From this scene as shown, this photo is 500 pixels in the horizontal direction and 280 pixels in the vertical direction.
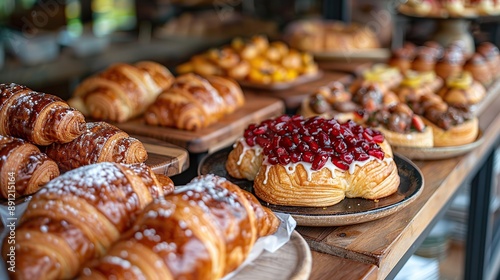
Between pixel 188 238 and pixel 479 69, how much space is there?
3030 mm

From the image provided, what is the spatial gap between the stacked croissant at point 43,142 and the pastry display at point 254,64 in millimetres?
1929

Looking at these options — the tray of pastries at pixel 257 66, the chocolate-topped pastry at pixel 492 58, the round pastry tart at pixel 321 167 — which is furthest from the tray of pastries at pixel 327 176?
the chocolate-topped pastry at pixel 492 58

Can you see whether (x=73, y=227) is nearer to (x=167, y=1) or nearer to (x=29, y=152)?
(x=29, y=152)

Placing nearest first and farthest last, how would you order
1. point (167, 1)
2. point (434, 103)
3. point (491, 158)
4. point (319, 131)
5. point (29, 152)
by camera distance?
point (29, 152), point (319, 131), point (434, 103), point (491, 158), point (167, 1)

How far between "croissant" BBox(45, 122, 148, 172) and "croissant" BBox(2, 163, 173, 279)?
37cm

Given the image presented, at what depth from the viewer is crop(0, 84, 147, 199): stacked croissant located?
156cm

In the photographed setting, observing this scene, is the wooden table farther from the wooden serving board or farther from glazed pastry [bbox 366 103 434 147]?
the wooden serving board

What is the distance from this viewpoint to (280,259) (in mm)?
1428

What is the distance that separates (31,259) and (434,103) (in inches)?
81.2

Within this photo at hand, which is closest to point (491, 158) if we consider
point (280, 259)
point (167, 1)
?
point (280, 259)

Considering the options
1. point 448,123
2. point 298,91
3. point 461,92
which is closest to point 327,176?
point 448,123

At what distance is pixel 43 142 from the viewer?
1.69m

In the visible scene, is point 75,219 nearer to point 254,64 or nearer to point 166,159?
point 166,159

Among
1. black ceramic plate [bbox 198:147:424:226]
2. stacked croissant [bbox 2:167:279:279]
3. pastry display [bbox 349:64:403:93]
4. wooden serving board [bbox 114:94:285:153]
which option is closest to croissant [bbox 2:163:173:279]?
stacked croissant [bbox 2:167:279:279]
